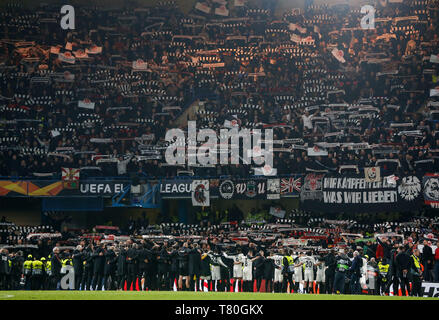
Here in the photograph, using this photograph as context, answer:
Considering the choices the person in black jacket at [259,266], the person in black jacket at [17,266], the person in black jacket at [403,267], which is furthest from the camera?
the person in black jacket at [17,266]

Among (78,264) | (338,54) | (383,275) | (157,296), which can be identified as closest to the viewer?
(157,296)

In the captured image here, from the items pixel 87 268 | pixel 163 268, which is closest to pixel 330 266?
pixel 163 268

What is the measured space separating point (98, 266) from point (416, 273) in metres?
9.56

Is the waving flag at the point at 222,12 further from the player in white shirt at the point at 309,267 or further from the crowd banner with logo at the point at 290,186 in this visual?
the player in white shirt at the point at 309,267

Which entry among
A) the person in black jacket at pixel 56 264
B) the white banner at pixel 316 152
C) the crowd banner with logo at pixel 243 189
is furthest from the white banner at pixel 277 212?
the person in black jacket at pixel 56 264

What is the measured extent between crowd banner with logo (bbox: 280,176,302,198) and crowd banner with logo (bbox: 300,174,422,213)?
0.80 feet

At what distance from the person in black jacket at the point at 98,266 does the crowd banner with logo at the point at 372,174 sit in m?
10.1

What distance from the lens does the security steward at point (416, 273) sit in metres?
20.2

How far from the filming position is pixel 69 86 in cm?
3394

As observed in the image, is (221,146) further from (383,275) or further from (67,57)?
(67,57)

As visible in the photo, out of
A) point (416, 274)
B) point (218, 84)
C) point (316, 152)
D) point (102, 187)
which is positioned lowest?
point (416, 274)

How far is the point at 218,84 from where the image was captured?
33.8 meters

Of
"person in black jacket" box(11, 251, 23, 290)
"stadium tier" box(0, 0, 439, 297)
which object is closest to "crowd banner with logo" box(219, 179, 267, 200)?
"stadium tier" box(0, 0, 439, 297)
